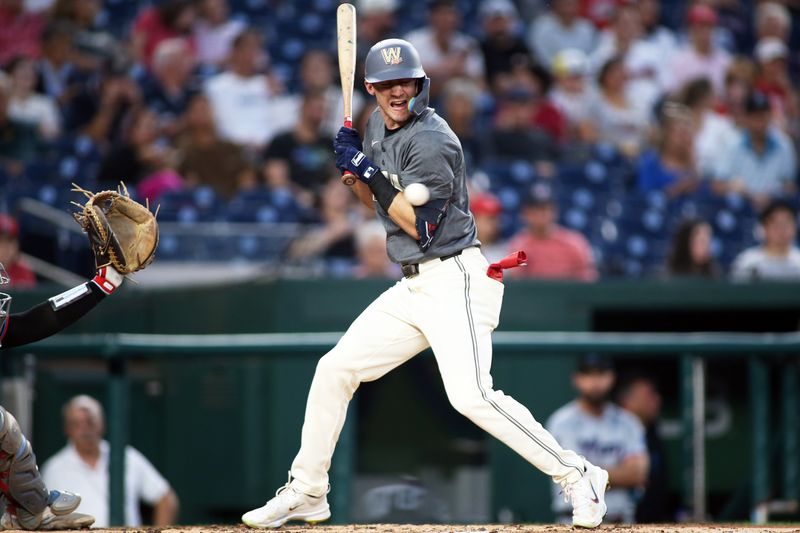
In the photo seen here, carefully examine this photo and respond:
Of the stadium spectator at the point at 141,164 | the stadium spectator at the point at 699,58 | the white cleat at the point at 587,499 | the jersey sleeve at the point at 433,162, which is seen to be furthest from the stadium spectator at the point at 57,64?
the white cleat at the point at 587,499

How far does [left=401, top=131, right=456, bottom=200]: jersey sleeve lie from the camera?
362 cm

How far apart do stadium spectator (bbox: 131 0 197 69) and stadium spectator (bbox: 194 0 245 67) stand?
10 centimetres

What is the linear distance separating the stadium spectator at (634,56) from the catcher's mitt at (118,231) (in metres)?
6.14

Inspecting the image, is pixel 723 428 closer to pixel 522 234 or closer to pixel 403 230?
pixel 522 234

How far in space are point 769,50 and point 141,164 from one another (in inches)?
213

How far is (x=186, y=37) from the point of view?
9000 millimetres

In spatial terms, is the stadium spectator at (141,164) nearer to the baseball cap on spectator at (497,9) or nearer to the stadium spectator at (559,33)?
the baseball cap on spectator at (497,9)

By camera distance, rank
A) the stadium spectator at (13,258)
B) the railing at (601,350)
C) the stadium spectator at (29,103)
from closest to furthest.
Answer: the railing at (601,350) < the stadium spectator at (13,258) < the stadium spectator at (29,103)

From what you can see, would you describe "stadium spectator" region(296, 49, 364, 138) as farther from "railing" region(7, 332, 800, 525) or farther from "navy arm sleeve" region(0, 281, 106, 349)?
"navy arm sleeve" region(0, 281, 106, 349)

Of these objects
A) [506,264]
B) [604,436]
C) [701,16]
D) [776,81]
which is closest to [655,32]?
[701,16]

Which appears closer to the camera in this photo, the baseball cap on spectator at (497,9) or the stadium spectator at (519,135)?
the stadium spectator at (519,135)

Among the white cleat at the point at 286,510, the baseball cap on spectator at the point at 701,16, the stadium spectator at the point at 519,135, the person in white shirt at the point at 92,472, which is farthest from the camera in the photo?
the baseball cap on spectator at the point at 701,16

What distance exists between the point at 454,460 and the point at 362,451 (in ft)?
1.77

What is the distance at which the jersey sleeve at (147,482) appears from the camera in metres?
5.82
